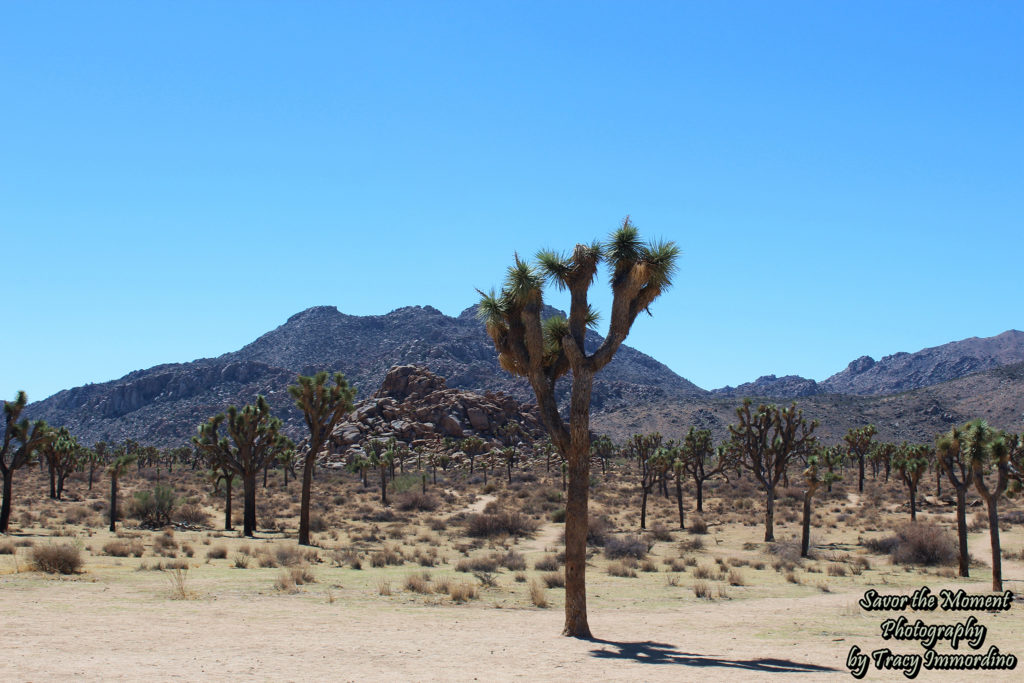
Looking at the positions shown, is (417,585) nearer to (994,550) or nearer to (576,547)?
(576,547)

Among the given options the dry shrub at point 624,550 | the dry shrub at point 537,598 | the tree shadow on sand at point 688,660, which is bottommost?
the dry shrub at point 624,550

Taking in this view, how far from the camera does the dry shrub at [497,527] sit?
36031mm

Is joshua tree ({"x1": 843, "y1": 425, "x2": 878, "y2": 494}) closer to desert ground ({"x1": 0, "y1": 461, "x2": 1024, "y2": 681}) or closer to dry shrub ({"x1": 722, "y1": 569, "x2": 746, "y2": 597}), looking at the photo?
desert ground ({"x1": 0, "y1": 461, "x2": 1024, "y2": 681})

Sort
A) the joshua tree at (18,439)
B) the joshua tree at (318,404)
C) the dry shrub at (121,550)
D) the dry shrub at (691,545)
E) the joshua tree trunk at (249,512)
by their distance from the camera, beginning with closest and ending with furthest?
the dry shrub at (121,550), the joshua tree at (318,404), the dry shrub at (691,545), the joshua tree at (18,439), the joshua tree trunk at (249,512)

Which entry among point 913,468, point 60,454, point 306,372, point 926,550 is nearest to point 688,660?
point 926,550

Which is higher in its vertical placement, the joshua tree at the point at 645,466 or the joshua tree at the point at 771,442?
the joshua tree at the point at 771,442

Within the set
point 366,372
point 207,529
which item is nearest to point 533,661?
point 207,529

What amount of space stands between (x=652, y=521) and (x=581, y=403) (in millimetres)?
33883

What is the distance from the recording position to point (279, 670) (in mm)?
10031

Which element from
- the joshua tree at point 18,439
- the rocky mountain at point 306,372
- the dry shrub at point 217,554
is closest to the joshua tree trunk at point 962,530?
the dry shrub at point 217,554

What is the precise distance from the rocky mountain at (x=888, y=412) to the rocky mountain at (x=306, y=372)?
1413 centimetres

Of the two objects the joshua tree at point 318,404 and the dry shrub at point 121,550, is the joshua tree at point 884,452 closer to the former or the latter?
the joshua tree at point 318,404

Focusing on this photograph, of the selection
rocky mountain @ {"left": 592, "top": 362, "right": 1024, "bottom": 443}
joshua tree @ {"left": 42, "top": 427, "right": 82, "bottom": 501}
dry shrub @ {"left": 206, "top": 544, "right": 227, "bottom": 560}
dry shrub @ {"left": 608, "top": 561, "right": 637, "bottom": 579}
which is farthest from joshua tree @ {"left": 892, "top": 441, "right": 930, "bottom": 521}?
rocky mountain @ {"left": 592, "top": 362, "right": 1024, "bottom": 443}

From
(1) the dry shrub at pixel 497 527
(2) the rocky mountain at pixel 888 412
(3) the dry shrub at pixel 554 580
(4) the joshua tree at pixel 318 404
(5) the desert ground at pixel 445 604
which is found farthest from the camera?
(2) the rocky mountain at pixel 888 412
